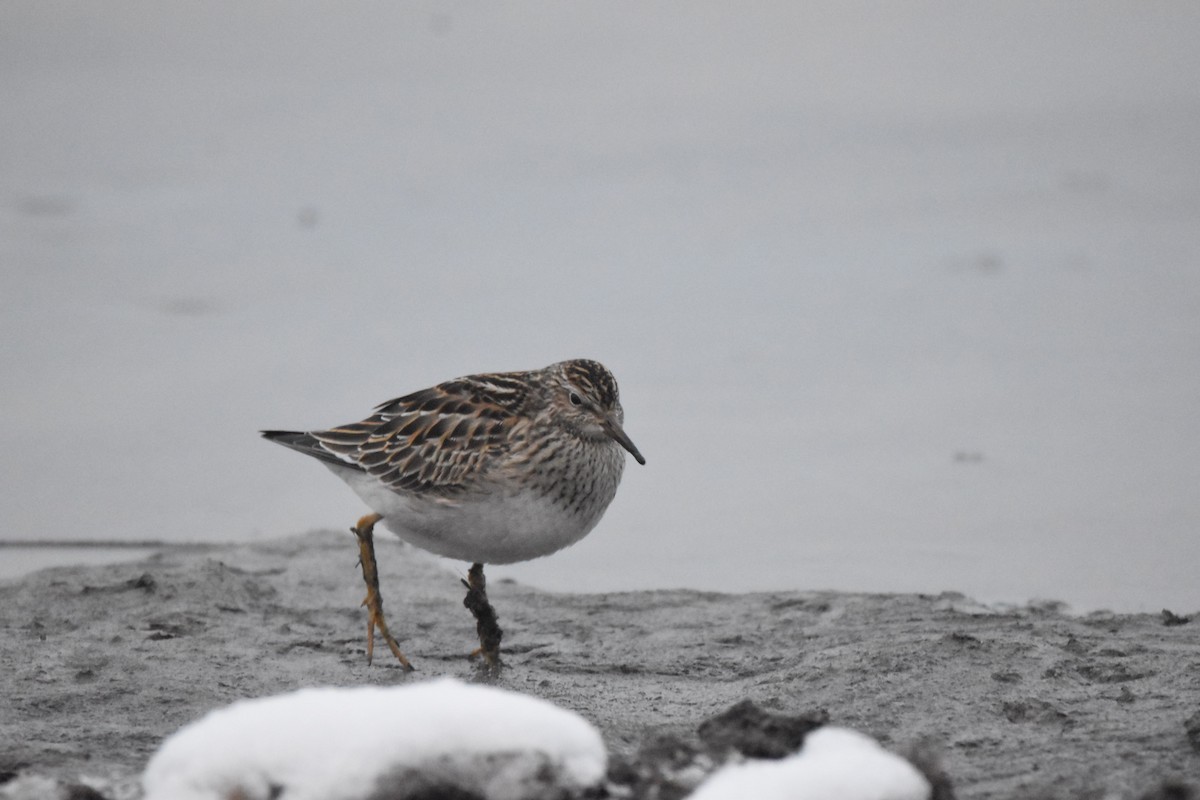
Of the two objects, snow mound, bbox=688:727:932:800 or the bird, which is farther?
the bird

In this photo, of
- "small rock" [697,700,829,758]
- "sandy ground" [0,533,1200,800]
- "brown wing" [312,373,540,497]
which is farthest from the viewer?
"brown wing" [312,373,540,497]

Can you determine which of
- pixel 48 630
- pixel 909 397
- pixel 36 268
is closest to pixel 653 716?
pixel 48 630

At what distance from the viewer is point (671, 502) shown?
931 centimetres

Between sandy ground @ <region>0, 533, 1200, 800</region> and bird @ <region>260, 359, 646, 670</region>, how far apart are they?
0.48 m

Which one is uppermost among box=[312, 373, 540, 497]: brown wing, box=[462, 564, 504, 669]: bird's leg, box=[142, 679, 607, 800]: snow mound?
box=[312, 373, 540, 497]: brown wing

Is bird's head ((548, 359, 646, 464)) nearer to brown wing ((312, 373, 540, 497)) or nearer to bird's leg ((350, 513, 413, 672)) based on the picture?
brown wing ((312, 373, 540, 497))

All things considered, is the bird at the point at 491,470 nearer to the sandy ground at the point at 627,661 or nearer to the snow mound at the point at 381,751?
the sandy ground at the point at 627,661

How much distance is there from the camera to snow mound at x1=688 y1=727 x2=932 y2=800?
4.50 metres

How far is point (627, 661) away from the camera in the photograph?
23.9 ft

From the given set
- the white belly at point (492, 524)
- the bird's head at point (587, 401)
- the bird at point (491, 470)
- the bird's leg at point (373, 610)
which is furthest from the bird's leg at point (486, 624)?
the bird's head at point (587, 401)

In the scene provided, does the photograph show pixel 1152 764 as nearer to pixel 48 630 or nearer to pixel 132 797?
pixel 132 797

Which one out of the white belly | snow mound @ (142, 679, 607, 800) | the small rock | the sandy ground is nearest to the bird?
the white belly

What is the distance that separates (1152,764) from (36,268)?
886cm

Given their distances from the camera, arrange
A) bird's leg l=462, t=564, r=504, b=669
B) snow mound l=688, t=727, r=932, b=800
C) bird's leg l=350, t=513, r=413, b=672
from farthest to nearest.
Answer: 1. bird's leg l=350, t=513, r=413, b=672
2. bird's leg l=462, t=564, r=504, b=669
3. snow mound l=688, t=727, r=932, b=800
